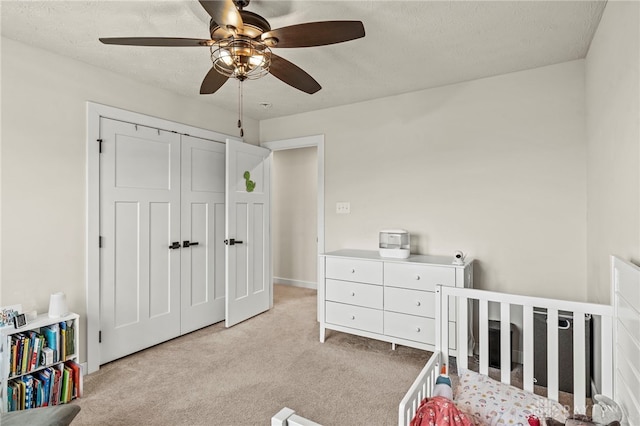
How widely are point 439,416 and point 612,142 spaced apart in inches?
67.2

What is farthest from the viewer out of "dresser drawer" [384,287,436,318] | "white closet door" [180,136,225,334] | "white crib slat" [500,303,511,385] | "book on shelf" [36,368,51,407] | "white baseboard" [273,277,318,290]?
"white baseboard" [273,277,318,290]

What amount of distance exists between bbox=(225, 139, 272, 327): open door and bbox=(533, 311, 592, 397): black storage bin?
2722 millimetres

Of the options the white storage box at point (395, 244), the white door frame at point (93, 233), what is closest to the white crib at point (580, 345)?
the white storage box at point (395, 244)

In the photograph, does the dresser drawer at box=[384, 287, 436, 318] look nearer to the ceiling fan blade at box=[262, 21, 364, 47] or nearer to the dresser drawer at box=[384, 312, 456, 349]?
the dresser drawer at box=[384, 312, 456, 349]

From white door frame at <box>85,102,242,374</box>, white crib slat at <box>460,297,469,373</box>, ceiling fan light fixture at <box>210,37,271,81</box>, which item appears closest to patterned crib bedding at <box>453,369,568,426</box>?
white crib slat at <box>460,297,469,373</box>

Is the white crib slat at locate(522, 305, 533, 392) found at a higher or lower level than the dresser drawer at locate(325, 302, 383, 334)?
higher

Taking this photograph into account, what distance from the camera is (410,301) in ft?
8.98

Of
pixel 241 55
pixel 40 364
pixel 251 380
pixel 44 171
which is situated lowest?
pixel 251 380

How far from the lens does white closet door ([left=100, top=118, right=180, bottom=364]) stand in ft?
8.82

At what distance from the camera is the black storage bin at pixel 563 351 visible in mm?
2240

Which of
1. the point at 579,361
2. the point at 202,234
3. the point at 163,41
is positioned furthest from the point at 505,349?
the point at 202,234

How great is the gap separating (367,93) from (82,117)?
243 centimetres

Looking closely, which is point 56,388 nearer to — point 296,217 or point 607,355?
point 607,355

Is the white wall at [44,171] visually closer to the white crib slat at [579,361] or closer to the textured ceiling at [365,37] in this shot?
the textured ceiling at [365,37]
